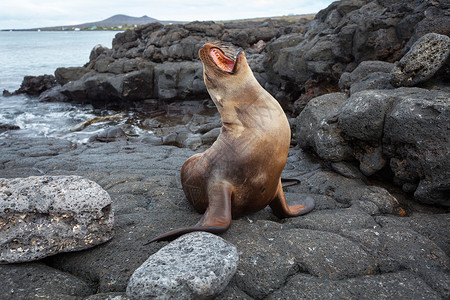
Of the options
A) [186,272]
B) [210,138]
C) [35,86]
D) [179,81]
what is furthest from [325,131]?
[35,86]

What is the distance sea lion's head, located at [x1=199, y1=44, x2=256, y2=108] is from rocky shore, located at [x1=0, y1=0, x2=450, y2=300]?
4.01 ft

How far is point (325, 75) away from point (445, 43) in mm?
5484

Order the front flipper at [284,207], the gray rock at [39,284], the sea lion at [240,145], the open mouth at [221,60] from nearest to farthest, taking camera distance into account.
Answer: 1. the gray rock at [39,284]
2. the sea lion at [240,145]
3. the open mouth at [221,60]
4. the front flipper at [284,207]

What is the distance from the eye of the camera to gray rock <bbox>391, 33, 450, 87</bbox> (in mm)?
→ 4902

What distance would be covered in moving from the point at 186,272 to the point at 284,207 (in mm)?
1720

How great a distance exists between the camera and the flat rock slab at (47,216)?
2.45m

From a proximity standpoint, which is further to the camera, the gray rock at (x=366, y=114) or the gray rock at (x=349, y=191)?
the gray rock at (x=366, y=114)

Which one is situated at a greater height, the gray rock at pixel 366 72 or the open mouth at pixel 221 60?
the open mouth at pixel 221 60

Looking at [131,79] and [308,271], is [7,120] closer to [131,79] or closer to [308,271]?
[131,79]

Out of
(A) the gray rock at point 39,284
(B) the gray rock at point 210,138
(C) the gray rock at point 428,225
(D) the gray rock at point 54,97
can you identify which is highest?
(A) the gray rock at point 39,284

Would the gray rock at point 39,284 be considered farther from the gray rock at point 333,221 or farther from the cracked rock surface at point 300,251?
the gray rock at point 333,221

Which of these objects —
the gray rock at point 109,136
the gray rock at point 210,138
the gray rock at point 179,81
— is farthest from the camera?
the gray rock at point 179,81

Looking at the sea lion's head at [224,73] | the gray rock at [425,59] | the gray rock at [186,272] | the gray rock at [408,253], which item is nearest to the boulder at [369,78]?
the gray rock at [425,59]

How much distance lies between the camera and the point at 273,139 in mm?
3090
